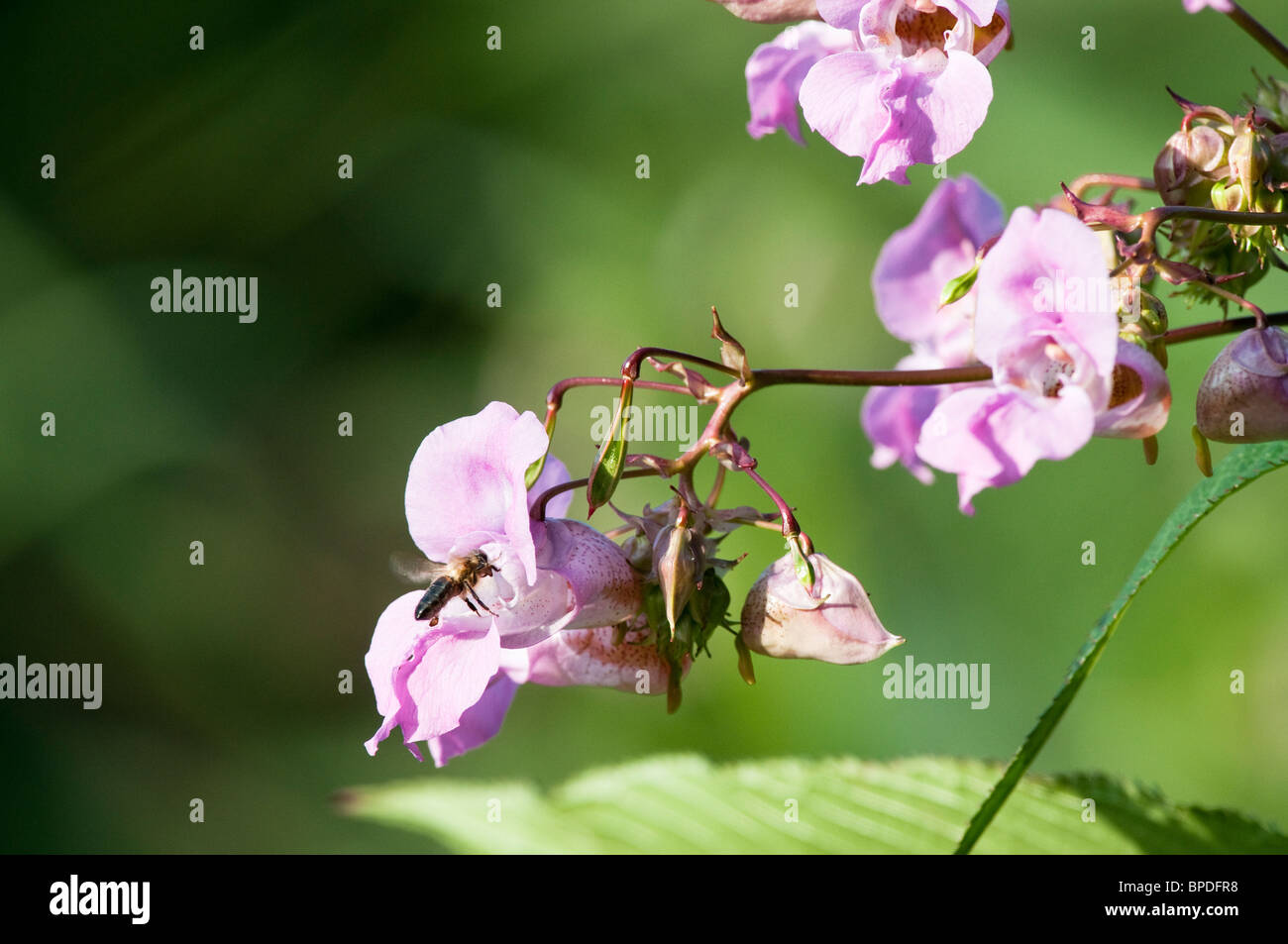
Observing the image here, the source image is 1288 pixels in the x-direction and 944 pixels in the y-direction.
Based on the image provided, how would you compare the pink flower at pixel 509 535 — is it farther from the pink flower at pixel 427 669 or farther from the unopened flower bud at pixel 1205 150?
the unopened flower bud at pixel 1205 150

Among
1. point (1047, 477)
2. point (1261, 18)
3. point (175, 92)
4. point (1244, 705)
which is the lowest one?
point (1244, 705)

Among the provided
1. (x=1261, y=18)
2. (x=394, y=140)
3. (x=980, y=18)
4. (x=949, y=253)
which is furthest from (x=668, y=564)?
(x=394, y=140)

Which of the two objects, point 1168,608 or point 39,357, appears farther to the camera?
point 39,357

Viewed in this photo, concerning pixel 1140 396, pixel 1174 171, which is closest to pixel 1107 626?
pixel 1140 396

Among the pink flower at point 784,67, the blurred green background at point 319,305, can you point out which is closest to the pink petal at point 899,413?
the pink flower at point 784,67

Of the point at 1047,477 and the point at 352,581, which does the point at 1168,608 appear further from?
the point at 352,581

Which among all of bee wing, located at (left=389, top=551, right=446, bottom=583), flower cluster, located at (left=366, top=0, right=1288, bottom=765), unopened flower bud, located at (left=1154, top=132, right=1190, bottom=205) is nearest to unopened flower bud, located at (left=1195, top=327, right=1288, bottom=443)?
flower cluster, located at (left=366, top=0, right=1288, bottom=765)
